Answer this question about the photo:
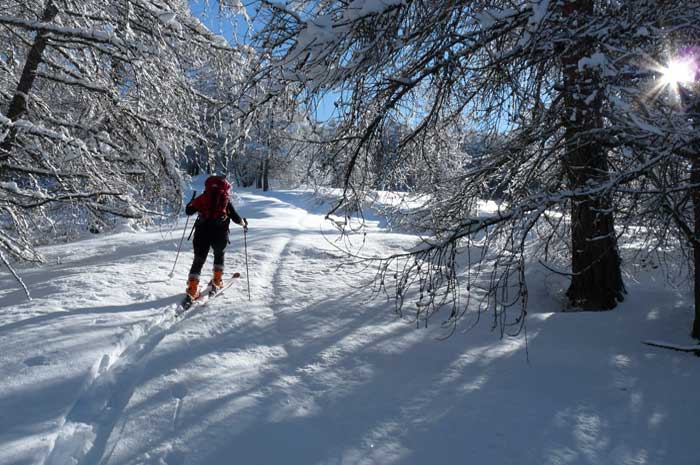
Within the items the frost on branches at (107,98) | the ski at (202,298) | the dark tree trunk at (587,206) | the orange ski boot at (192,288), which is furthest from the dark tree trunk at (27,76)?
the dark tree trunk at (587,206)

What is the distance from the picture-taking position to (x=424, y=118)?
4398mm

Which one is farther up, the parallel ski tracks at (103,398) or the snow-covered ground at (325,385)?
the snow-covered ground at (325,385)

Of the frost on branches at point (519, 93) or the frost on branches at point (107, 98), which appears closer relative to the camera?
the frost on branches at point (519, 93)

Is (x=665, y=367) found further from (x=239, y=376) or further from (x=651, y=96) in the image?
(x=239, y=376)

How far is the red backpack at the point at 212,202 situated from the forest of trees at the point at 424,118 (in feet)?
1.56

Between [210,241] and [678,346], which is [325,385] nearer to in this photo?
[678,346]

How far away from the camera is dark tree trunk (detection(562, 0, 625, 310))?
300cm

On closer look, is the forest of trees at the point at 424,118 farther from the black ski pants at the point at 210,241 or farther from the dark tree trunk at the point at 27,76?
the black ski pants at the point at 210,241

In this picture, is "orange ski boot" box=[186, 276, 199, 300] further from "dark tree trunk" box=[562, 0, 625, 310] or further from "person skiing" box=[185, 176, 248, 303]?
"dark tree trunk" box=[562, 0, 625, 310]

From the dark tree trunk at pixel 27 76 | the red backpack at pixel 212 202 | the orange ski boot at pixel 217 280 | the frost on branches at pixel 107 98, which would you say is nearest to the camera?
the frost on branches at pixel 107 98

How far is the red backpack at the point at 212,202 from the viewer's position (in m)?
5.80

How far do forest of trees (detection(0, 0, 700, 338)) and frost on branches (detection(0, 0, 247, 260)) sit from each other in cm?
3

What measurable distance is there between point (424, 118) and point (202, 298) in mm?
3679

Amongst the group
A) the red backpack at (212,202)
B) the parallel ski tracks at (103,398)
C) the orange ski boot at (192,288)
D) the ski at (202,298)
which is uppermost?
the red backpack at (212,202)
